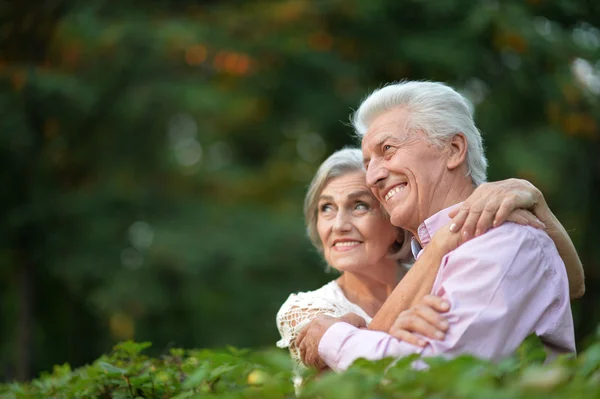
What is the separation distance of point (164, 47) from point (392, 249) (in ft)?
25.0

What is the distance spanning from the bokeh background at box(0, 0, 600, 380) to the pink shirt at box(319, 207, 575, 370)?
7329 mm

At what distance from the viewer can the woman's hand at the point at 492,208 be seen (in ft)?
8.88

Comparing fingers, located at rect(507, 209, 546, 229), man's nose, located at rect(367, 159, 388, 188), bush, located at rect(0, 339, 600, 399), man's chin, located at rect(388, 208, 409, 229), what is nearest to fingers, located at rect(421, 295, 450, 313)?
bush, located at rect(0, 339, 600, 399)

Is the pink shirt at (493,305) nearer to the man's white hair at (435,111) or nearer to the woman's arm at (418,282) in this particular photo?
the woman's arm at (418,282)

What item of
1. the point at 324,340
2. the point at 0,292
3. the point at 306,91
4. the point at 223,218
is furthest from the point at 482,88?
the point at 324,340

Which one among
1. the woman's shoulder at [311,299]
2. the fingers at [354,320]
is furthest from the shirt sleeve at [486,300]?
the woman's shoulder at [311,299]

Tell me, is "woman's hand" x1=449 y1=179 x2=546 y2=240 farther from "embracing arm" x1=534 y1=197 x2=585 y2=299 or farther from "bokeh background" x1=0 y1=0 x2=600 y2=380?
"bokeh background" x1=0 y1=0 x2=600 y2=380

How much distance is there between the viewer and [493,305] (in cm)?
251

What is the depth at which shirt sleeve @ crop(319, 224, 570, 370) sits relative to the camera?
8.22 ft

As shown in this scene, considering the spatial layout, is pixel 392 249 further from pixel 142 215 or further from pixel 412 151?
pixel 142 215


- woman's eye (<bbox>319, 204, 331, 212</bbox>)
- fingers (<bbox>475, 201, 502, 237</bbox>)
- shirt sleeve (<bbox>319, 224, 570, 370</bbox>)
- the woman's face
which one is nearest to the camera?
shirt sleeve (<bbox>319, 224, 570, 370</bbox>)

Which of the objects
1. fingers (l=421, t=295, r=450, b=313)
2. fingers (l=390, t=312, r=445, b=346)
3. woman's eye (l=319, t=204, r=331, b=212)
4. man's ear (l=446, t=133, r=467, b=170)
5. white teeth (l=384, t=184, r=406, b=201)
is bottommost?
fingers (l=390, t=312, r=445, b=346)

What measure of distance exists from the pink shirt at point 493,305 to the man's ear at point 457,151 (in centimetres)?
44

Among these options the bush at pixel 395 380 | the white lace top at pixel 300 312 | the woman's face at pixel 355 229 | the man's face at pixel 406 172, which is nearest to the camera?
the bush at pixel 395 380
